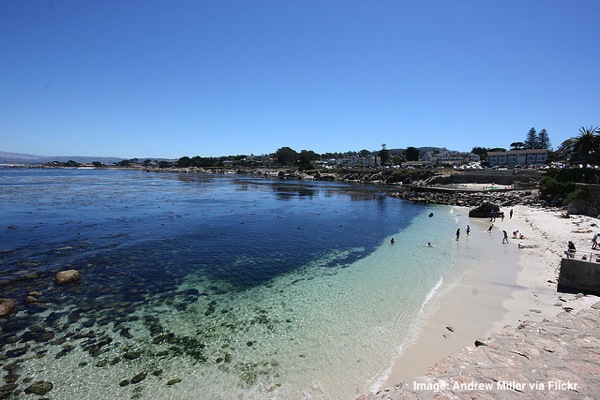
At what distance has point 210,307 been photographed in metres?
16.9

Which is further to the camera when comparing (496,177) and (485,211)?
(496,177)

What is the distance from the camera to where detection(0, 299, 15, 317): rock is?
49.7 ft

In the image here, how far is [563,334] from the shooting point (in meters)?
10.7

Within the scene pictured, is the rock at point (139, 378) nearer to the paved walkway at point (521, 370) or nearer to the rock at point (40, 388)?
the rock at point (40, 388)

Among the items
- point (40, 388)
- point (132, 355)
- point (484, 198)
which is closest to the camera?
point (40, 388)

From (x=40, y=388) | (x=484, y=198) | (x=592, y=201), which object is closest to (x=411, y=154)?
(x=484, y=198)

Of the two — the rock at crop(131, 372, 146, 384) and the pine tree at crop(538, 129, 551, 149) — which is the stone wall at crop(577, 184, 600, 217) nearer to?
the rock at crop(131, 372, 146, 384)

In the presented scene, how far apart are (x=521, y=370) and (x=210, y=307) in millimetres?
14062

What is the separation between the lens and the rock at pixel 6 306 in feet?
49.7

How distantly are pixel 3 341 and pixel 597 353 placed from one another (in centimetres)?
2212

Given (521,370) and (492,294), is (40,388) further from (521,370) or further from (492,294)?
(492,294)

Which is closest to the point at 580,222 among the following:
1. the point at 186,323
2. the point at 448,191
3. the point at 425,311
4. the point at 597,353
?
the point at 425,311

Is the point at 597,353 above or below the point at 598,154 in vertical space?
below

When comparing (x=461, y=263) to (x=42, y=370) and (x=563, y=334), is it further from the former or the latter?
(x=42, y=370)
